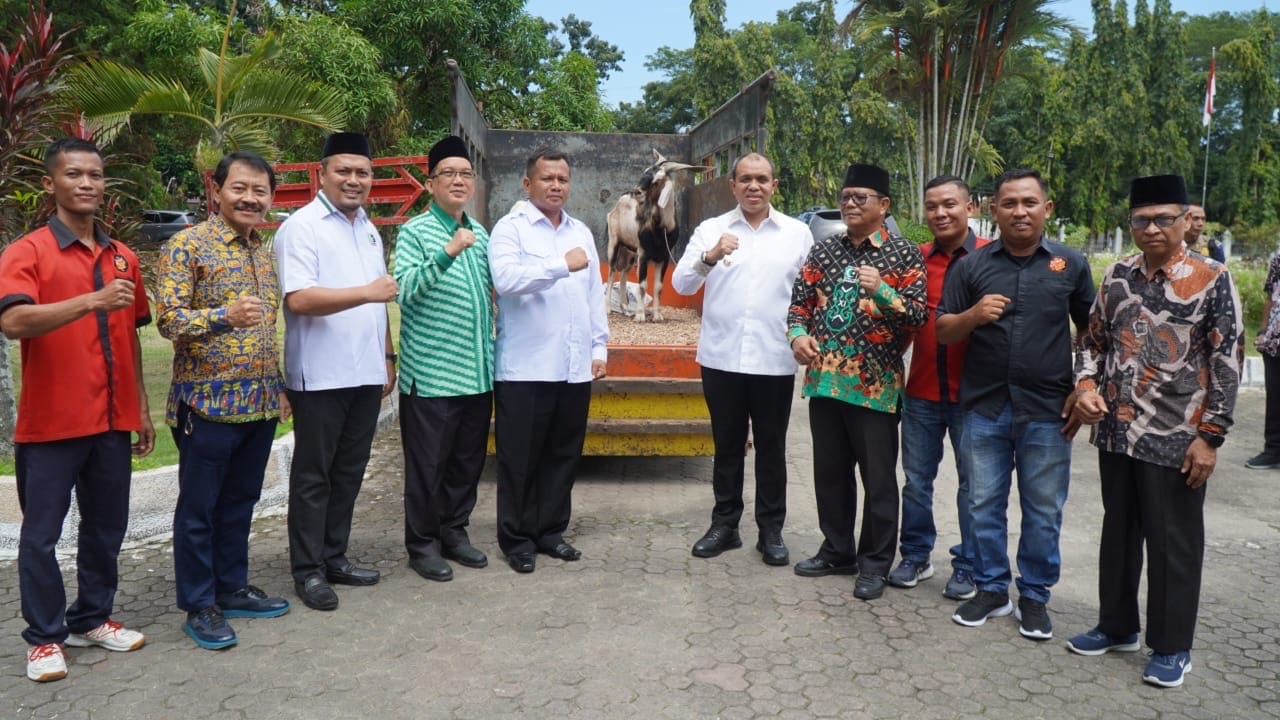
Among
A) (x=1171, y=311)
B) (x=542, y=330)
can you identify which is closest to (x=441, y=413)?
(x=542, y=330)

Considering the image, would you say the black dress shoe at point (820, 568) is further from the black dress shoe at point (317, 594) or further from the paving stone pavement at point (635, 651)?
the black dress shoe at point (317, 594)

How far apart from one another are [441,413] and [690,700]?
180cm

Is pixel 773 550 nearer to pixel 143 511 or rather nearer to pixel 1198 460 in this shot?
pixel 1198 460

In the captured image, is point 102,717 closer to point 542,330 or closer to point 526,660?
point 526,660

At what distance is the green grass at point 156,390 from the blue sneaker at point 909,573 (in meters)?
3.05

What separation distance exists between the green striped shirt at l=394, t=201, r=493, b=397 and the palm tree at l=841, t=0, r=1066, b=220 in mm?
15955

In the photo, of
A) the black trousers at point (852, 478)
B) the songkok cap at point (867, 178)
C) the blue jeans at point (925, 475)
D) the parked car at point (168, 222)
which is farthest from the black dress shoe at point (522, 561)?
the parked car at point (168, 222)

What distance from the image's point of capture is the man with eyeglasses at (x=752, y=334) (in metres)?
4.48

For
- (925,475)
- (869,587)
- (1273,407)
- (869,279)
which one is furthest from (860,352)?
(1273,407)

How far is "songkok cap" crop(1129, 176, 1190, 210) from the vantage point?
10.8 feet

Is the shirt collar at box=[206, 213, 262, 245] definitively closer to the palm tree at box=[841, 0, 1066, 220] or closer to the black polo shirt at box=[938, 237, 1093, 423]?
the black polo shirt at box=[938, 237, 1093, 423]

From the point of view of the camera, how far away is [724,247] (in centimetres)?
427

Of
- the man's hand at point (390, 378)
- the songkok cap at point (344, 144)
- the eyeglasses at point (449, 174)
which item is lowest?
the man's hand at point (390, 378)

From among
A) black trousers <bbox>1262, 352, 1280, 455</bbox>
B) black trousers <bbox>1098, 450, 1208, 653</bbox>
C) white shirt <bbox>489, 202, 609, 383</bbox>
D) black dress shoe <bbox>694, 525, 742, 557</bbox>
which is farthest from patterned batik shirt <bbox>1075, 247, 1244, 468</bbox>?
black trousers <bbox>1262, 352, 1280, 455</bbox>
